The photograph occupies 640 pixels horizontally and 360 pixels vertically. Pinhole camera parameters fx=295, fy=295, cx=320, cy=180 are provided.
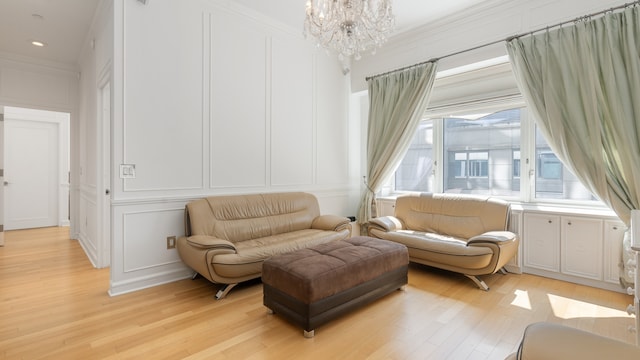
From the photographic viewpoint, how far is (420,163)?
471 cm

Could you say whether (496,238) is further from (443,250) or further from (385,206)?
(385,206)

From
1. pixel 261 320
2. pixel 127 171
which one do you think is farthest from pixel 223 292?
pixel 127 171

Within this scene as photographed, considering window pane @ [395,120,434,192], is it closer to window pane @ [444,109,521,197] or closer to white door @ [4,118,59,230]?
window pane @ [444,109,521,197]

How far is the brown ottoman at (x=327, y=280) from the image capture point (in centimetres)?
216

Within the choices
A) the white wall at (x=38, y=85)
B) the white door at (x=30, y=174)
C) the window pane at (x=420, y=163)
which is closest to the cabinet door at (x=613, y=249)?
the window pane at (x=420, y=163)

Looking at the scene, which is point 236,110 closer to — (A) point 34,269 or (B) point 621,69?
(A) point 34,269

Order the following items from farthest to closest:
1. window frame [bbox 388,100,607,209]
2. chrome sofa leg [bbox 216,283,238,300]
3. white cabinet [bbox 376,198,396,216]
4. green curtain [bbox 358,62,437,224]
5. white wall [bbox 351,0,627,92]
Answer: white cabinet [bbox 376,198,396,216] → green curtain [bbox 358,62,437,224] → window frame [bbox 388,100,607,209] → white wall [bbox 351,0,627,92] → chrome sofa leg [bbox 216,283,238,300]

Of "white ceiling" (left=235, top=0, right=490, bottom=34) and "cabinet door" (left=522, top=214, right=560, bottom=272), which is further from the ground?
"white ceiling" (left=235, top=0, right=490, bottom=34)

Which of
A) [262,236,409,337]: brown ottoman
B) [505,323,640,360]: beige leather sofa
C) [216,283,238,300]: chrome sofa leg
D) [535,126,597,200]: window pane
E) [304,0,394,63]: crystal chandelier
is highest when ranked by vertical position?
[304,0,394,63]: crystal chandelier

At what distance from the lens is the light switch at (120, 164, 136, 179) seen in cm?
289

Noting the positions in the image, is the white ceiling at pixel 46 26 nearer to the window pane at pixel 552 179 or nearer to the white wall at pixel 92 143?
the white wall at pixel 92 143

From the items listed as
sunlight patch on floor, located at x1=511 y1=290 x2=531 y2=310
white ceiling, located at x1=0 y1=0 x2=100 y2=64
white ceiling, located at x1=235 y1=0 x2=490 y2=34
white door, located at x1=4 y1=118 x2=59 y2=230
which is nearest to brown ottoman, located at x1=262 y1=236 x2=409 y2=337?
sunlight patch on floor, located at x1=511 y1=290 x2=531 y2=310

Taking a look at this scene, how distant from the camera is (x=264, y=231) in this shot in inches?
140

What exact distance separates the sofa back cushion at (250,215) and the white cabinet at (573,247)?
2.64m
